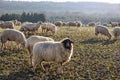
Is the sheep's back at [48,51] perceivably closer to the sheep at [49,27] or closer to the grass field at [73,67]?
the grass field at [73,67]

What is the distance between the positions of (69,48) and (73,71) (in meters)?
1.31

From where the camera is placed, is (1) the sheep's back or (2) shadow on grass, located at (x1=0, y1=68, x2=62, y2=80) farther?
(1) the sheep's back

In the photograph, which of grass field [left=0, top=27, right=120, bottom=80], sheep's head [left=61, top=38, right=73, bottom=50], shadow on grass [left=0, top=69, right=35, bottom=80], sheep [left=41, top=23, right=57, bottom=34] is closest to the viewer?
shadow on grass [left=0, top=69, right=35, bottom=80]

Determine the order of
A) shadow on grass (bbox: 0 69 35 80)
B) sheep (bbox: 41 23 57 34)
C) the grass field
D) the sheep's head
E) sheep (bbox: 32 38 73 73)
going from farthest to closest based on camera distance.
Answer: sheep (bbox: 41 23 57 34)
sheep (bbox: 32 38 73 73)
the sheep's head
the grass field
shadow on grass (bbox: 0 69 35 80)

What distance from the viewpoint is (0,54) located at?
61.6 feet

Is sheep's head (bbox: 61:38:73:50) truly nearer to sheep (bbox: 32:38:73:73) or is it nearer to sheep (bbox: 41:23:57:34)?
sheep (bbox: 32:38:73:73)

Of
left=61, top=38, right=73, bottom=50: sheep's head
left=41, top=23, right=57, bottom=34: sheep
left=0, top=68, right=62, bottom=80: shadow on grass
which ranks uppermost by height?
left=61, top=38, right=73, bottom=50: sheep's head

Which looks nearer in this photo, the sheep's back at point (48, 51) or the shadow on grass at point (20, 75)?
the shadow on grass at point (20, 75)

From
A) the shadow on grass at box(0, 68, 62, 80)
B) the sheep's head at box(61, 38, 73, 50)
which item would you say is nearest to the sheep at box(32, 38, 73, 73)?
the sheep's head at box(61, 38, 73, 50)

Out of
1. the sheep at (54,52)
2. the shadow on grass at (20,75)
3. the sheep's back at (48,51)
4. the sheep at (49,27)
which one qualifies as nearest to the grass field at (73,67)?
the shadow on grass at (20,75)

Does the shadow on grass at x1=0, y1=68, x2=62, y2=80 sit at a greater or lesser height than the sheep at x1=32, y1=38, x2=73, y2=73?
lesser

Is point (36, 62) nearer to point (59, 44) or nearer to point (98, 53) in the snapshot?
point (59, 44)

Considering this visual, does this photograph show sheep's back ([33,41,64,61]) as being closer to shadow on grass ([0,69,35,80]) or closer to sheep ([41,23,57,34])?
shadow on grass ([0,69,35,80])

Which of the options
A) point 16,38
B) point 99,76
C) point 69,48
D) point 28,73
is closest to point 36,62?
A: point 28,73
